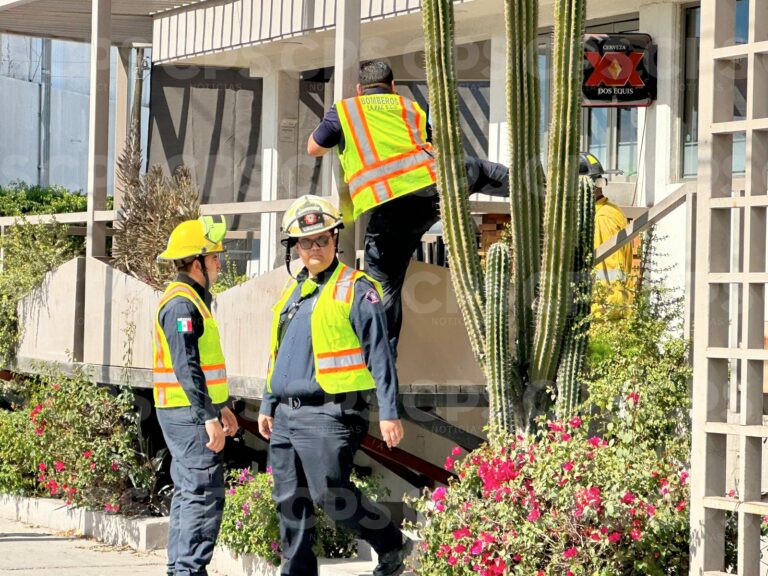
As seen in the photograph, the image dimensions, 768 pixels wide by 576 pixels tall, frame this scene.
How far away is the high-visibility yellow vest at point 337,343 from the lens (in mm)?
6500

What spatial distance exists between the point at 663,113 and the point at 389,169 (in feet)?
11.4

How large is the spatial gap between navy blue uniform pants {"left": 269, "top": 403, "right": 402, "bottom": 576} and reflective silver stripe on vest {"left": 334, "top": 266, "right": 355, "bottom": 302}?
20.6 inches

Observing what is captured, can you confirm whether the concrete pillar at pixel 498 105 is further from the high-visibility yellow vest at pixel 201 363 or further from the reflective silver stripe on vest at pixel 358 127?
the high-visibility yellow vest at pixel 201 363

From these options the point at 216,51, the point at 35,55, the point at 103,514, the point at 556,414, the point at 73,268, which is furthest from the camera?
the point at 35,55

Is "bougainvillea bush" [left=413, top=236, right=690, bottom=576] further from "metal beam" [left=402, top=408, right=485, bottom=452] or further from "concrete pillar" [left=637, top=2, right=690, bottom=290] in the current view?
"concrete pillar" [left=637, top=2, right=690, bottom=290]

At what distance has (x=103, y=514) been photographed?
9352 millimetres

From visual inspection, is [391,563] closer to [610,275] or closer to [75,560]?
[610,275]

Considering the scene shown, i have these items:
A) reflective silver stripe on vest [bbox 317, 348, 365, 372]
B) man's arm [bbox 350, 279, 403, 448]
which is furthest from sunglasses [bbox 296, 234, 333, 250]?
reflective silver stripe on vest [bbox 317, 348, 365, 372]

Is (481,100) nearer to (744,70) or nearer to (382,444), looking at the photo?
(744,70)

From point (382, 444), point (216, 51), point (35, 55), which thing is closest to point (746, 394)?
point (382, 444)

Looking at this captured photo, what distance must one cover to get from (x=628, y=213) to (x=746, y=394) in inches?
170

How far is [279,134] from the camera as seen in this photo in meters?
14.6

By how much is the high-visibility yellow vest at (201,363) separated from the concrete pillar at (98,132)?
344 cm

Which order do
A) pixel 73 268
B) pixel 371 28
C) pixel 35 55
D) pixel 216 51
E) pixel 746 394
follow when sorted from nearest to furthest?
pixel 746 394
pixel 73 268
pixel 371 28
pixel 216 51
pixel 35 55
